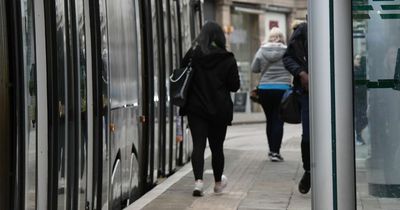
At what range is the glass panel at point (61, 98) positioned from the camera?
15.5 ft

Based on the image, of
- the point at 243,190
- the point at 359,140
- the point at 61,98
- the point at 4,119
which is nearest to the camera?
the point at 359,140

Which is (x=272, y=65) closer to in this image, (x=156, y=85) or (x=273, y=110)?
(x=273, y=110)

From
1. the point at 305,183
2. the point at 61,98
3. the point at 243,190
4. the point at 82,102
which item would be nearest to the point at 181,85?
the point at 243,190

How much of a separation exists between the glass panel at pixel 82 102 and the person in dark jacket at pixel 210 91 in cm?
189

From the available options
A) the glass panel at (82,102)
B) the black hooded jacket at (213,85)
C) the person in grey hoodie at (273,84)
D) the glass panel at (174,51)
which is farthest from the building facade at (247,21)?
the glass panel at (82,102)

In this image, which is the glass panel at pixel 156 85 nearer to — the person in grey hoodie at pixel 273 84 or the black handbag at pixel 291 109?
the black handbag at pixel 291 109

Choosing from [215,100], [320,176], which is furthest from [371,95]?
[215,100]

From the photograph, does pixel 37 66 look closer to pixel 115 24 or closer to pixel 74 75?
pixel 74 75

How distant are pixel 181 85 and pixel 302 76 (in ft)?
3.96

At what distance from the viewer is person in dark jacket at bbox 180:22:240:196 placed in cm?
698

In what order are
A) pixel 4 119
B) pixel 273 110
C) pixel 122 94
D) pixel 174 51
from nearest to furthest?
pixel 4 119
pixel 122 94
pixel 174 51
pixel 273 110

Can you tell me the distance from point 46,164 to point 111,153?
150cm

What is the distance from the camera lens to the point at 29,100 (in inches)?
169

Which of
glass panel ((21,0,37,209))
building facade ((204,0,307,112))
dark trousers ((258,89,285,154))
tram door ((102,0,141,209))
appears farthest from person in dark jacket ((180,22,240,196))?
building facade ((204,0,307,112))
